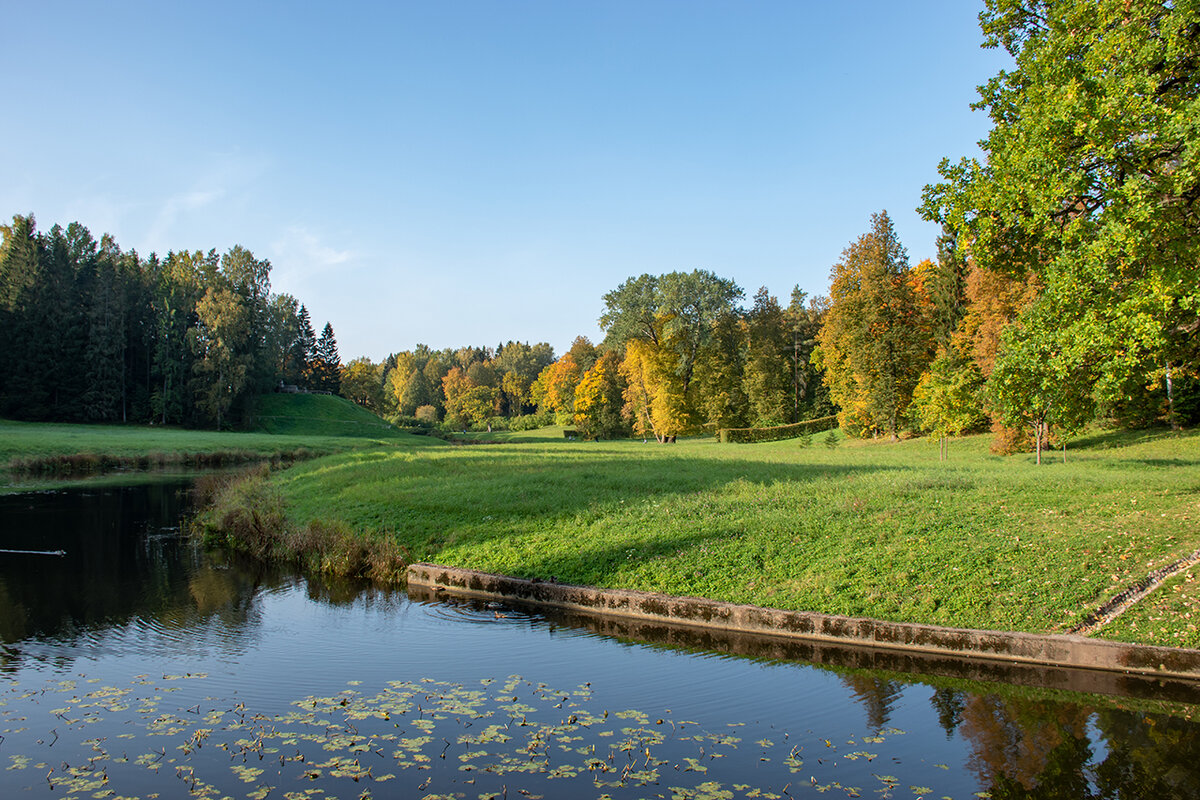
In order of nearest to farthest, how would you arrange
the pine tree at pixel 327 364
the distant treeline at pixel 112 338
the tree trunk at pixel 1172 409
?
the tree trunk at pixel 1172 409, the distant treeline at pixel 112 338, the pine tree at pixel 327 364

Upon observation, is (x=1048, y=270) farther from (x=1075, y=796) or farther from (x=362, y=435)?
(x=362, y=435)

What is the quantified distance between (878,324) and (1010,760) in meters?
45.3

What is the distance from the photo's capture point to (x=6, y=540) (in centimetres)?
1916

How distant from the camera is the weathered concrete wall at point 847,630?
30.1 ft

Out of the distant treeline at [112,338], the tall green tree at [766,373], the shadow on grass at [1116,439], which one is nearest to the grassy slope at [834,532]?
the shadow on grass at [1116,439]

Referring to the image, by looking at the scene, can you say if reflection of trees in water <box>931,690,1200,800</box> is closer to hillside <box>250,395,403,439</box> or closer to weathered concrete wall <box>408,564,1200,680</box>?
weathered concrete wall <box>408,564,1200,680</box>

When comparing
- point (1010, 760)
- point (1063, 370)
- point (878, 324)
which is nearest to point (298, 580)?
point (1010, 760)

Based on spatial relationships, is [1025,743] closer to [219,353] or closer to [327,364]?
[219,353]

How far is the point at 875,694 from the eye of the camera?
8.61 meters

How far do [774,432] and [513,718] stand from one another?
55.3 metres

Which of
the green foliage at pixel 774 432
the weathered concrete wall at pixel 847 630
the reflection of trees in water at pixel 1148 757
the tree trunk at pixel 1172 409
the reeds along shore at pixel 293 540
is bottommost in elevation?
the reflection of trees in water at pixel 1148 757

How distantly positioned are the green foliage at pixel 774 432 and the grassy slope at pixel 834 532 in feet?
117

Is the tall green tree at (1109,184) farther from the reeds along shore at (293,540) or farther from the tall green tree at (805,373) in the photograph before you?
the tall green tree at (805,373)

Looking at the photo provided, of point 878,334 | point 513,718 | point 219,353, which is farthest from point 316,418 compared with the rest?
point 513,718
